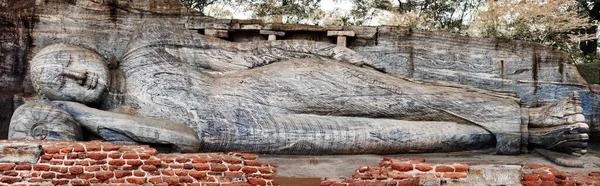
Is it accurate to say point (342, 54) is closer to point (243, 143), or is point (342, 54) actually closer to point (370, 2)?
point (243, 143)

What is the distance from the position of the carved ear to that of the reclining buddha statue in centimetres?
6

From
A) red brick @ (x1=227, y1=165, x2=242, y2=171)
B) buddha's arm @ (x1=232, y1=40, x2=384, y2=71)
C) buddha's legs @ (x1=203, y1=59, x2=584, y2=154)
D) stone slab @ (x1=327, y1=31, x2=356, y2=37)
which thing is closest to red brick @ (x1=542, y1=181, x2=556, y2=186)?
buddha's legs @ (x1=203, y1=59, x2=584, y2=154)

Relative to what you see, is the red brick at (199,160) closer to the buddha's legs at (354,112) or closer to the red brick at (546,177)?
the buddha's legs at (354,112)

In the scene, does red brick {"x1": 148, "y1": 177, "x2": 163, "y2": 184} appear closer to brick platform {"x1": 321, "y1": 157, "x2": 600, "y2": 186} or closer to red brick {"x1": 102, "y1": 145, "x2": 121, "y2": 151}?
red brick {"x1": 102, "y1": 145, "x2": 121, "y2": 151}

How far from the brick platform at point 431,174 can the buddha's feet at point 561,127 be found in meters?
0.41

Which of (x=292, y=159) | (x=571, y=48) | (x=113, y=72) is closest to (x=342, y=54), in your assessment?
(x=292, y=159)

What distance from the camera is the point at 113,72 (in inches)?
225

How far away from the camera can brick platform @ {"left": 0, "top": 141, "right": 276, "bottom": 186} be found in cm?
440

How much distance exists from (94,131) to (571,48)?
360 inches

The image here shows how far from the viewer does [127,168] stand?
4500 millimetres

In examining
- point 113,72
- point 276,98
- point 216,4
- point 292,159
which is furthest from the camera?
point 216,4

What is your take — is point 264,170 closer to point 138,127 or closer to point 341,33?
point 138,127

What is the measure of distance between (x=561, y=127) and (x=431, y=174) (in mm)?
1311

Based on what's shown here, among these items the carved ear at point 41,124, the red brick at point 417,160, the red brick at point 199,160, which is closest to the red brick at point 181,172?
the red brick at point 199,160
